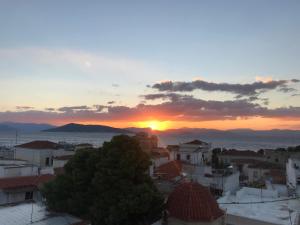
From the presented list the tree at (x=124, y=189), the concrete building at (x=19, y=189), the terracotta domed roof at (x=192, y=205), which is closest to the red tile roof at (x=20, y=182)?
the concrete building at (x=19, y=189)

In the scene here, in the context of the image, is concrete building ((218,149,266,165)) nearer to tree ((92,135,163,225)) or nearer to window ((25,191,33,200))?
window ((25,191,33,200))

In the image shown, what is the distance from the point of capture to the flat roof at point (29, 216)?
1923 cm

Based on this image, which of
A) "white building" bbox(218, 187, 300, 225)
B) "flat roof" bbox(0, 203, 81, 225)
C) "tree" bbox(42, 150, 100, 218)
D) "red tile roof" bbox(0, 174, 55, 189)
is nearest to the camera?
"flat roof" bbox(0, 203, 81, 225)

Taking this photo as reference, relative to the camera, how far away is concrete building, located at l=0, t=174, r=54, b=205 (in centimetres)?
2732

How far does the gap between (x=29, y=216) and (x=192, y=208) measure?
32.8ft

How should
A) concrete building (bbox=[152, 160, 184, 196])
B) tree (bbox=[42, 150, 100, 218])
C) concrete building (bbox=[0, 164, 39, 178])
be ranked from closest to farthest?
1. tree (bbox=[42, 150, 100, 218])
2. concrete building (bbox=[152, 160, 184, 196])
3. concrete building (bbox=[0, 164, 39, 178])

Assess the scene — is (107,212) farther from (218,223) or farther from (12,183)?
(12,183)

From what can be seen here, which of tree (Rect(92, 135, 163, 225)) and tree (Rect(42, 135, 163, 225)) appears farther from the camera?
tree (Rect(42, 135, 163, 225))

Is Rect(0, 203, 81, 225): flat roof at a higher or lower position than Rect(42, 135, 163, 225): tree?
lower

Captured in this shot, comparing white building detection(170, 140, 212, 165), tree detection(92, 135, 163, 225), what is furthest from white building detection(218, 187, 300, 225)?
white building detection(170, 140, 212, 165)

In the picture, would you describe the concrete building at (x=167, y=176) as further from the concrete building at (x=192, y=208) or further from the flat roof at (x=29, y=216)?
the flat roof at (x=29, y=216)

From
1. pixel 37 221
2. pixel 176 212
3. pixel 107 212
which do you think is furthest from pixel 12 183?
pixel 176 212

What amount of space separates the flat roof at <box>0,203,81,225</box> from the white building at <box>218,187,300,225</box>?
10.8 meters

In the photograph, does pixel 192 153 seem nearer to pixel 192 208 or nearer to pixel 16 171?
pixel 16 171
